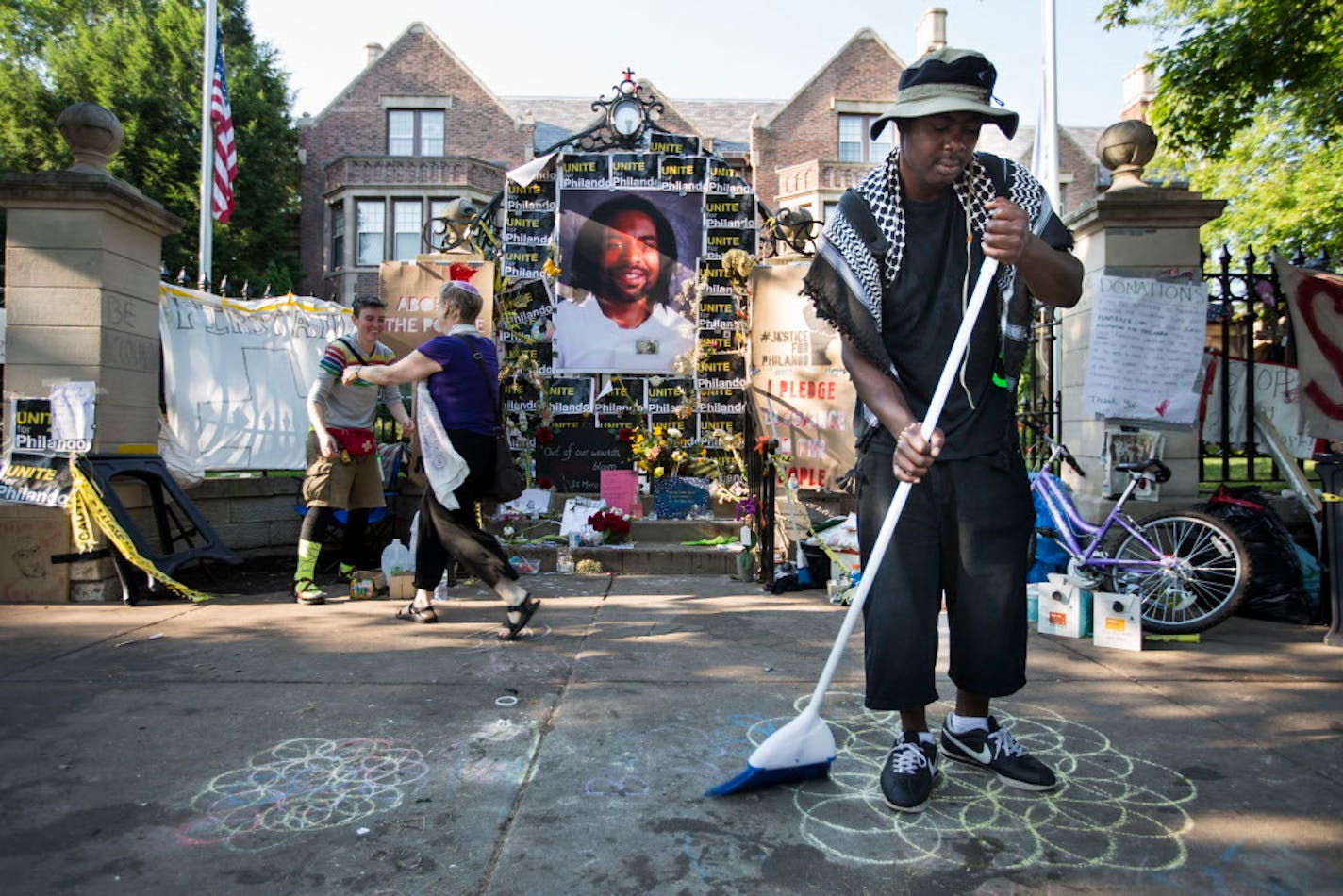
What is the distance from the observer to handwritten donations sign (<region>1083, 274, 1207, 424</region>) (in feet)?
19.1

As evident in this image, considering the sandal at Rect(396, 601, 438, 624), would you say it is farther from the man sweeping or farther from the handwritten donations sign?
the handwritten donations sign

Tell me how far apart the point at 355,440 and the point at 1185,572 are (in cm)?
532

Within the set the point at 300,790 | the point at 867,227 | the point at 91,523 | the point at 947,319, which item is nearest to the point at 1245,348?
the point at 947,319

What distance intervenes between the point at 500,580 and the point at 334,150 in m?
24.7

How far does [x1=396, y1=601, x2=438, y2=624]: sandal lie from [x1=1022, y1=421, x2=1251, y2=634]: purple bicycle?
3815 millimetres

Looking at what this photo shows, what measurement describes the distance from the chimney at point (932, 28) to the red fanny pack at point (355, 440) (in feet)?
81.7

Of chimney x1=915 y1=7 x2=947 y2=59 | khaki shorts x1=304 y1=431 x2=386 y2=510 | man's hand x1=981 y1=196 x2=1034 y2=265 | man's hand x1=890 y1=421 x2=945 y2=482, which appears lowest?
khaki shorts x1=304 y1=431 x2=386 y2=510

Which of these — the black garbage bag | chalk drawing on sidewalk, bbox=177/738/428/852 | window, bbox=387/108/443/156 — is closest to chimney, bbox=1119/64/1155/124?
window, bbox=387/108/443/156

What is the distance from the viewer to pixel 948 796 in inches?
106

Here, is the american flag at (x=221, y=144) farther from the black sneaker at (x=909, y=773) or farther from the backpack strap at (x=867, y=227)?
the black sneaker at (x=909, y=773)

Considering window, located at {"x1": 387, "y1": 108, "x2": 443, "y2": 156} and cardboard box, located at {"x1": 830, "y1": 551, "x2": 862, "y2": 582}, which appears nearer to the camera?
cardboard box, located at {"x1": 830, "y1": 551, "x2": 862, "y2": 582}

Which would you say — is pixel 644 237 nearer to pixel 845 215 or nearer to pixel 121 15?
pixel 845 215

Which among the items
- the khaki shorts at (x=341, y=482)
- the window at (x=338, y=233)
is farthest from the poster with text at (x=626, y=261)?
the window at (x=338, y=233)

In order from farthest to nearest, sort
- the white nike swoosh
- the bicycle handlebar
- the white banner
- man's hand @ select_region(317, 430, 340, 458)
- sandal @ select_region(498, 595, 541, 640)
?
the white banner
the bicycle handlebar
man's hand @ select_region(317, 430, 340, 458)
sandal @ select_region(498, 595, 541, 640)
the white nike swoosh
